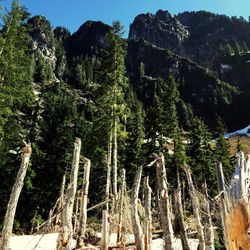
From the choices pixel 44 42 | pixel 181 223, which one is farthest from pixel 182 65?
pixel 181 223

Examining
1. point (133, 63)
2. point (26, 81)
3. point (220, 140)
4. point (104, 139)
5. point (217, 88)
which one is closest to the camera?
point (26, 81)

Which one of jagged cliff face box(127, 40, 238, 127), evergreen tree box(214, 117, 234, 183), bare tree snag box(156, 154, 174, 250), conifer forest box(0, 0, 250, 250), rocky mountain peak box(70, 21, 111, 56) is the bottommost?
bare tree snag box(156, 154, 174, 250)

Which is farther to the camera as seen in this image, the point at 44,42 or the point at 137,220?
the point at 44,42

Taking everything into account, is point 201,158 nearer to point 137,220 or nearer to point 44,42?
point 137,220

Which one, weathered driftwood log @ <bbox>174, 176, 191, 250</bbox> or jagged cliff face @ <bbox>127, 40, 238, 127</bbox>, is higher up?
Result: jagged cliff face @ <bbox>127, 40, 238, 127</bbox>

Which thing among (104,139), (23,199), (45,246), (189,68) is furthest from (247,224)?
(189,68)

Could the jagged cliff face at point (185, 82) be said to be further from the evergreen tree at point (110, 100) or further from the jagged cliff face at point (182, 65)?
the evergreen tree at point (110, 100)

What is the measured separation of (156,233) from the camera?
65.8 feet

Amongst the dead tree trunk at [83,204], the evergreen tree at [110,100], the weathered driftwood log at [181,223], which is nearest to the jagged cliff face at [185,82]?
the evergreen tree at [110,100]

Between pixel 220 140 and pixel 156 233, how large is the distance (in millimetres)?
36929

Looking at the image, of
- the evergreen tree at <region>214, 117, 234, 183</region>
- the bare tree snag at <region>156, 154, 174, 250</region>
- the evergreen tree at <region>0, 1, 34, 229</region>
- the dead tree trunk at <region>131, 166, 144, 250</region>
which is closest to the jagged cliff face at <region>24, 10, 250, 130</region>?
the evergreen tree at <region>214, 117, 234, 183</region>

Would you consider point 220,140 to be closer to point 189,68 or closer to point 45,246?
point 45,246

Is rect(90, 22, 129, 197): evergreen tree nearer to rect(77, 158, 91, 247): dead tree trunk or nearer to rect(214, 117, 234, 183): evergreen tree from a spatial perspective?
rect(77, 158, 91, 247): dead tree trunk

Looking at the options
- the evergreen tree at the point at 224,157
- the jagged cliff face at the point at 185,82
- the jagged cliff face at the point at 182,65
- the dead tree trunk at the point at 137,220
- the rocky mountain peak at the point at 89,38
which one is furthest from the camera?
the rocky mountain peak at the point at 89,38
